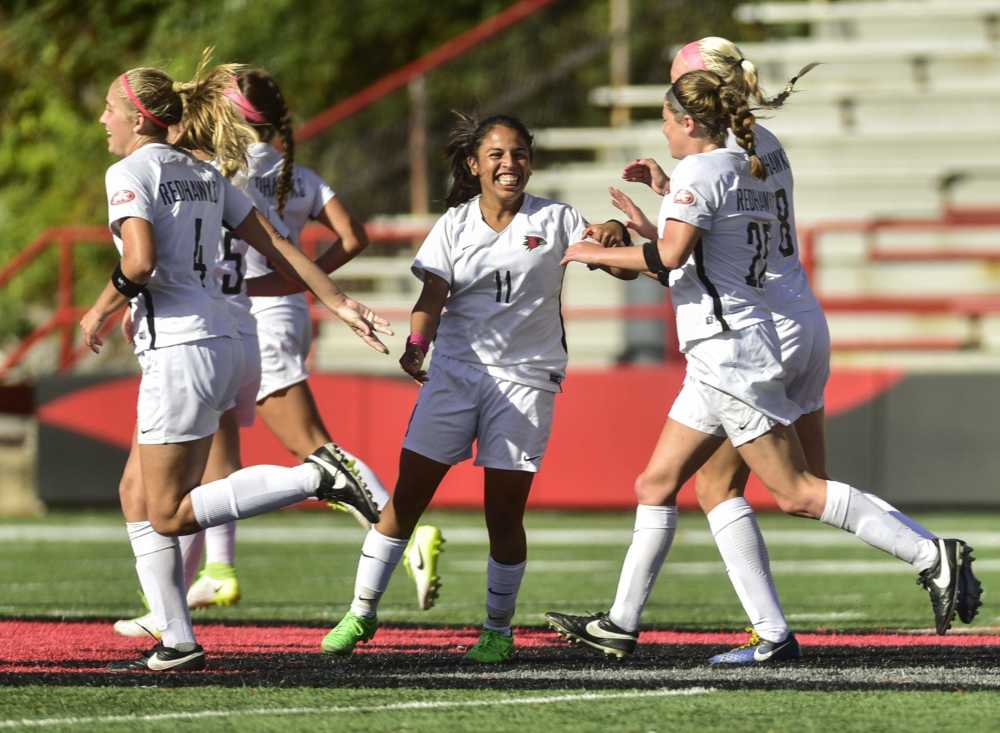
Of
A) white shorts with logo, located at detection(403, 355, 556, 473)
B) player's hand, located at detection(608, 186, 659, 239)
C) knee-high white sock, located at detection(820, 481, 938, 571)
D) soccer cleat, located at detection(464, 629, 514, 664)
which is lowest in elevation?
Answer: soccer cleat, located at detection(464, 629, 514, 664)

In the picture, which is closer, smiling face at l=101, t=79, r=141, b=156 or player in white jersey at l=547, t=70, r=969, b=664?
player in white jersey at l=547, t=70, r=969, b=664

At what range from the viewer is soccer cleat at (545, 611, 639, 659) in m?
6.10

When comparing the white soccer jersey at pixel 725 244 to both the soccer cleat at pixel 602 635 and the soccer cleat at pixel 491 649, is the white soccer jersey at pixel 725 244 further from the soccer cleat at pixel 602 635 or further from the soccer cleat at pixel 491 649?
the soccer cleat at pixel 491 649

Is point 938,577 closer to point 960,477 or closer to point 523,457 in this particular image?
point 523,457

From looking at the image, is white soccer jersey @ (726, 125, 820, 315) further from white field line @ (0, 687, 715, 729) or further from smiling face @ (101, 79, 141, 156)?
smiling face @ (101, 79, 141, 156)

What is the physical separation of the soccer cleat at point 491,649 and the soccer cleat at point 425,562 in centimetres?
59

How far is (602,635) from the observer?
6102mm

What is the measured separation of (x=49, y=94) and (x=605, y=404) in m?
8.39

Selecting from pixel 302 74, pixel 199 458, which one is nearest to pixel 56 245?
pixel 302 74

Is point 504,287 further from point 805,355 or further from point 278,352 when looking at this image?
point 278,352

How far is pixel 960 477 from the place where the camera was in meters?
13.1

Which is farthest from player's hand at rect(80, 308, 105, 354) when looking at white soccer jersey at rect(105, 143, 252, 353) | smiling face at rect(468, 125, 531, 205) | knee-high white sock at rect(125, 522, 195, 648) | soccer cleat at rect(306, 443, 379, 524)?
smiling face at rect(468, 125, 531, 205)

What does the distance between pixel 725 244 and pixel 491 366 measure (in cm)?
91

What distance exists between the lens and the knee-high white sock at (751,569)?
19.5 feet
